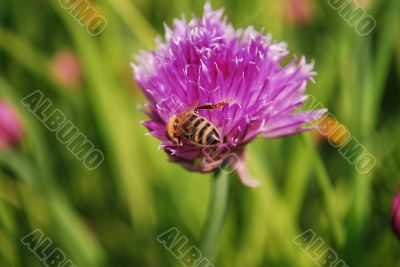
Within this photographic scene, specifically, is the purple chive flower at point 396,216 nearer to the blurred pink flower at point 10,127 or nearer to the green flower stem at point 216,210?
the green flower stem at point 216,210

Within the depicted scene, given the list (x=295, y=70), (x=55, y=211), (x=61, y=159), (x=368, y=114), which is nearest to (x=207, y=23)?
(x=295, y=70)

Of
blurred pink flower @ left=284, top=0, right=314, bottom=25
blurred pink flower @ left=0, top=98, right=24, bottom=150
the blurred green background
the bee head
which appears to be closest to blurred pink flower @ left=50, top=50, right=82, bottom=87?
the blurred green background

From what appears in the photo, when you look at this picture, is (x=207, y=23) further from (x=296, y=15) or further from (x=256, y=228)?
(x=296, y=15)

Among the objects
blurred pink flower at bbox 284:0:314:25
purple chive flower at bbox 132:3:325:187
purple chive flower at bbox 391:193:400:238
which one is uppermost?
blurred pink flower at bbox 284:0:314:25

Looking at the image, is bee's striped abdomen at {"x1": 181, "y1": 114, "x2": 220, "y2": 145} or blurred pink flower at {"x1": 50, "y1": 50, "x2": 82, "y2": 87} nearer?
bee's striped abdomen at {"x1": 181, "y1": 114, "x2": 220, "y2": 145}

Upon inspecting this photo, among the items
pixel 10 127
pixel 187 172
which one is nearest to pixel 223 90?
pixel 187 172

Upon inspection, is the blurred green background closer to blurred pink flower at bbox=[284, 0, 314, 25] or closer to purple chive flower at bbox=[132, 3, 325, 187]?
blurred pink flower at bbox=[284, 0, 314, 25]

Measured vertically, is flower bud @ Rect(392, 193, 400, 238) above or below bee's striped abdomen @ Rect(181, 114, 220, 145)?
above
